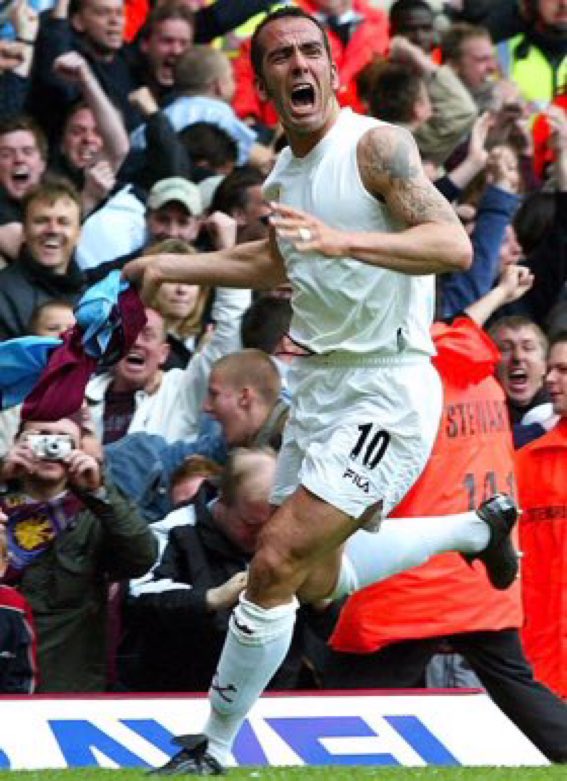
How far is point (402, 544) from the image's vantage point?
9.27 m

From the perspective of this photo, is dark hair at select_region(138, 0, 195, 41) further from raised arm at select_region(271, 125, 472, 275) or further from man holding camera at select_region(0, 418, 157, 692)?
raised arm at select_region(271, 125, 472, 275)

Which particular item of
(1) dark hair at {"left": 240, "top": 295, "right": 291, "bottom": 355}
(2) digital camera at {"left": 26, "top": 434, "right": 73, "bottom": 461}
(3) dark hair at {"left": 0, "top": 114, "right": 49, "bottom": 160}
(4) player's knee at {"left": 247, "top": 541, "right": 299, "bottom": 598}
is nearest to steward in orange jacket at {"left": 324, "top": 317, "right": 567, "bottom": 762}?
(2) digital camera at {"left": 26, "top": 434, "right": 73, "bottom": 461}

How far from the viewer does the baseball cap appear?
41.8ft

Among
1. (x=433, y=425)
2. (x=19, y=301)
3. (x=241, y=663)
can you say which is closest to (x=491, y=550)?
(x=433, y=425)

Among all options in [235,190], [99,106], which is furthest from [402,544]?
[99,106]

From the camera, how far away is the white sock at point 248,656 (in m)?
8.09

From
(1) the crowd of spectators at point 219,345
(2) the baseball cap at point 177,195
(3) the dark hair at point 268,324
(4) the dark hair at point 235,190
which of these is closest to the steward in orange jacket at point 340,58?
(1) the crowd of spectators at point 219,345

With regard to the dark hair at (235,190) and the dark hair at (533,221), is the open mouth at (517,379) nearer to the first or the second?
the dark hair at (235,190)

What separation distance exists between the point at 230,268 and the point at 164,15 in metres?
6.65

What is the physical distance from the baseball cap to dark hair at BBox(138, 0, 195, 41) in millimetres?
2684

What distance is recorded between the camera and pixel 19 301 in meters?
11.8

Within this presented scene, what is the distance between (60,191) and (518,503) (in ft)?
9.54

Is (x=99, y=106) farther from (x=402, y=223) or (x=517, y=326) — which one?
(x=402, y=223)

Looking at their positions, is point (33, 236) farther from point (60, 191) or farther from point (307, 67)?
point (307, 67)
